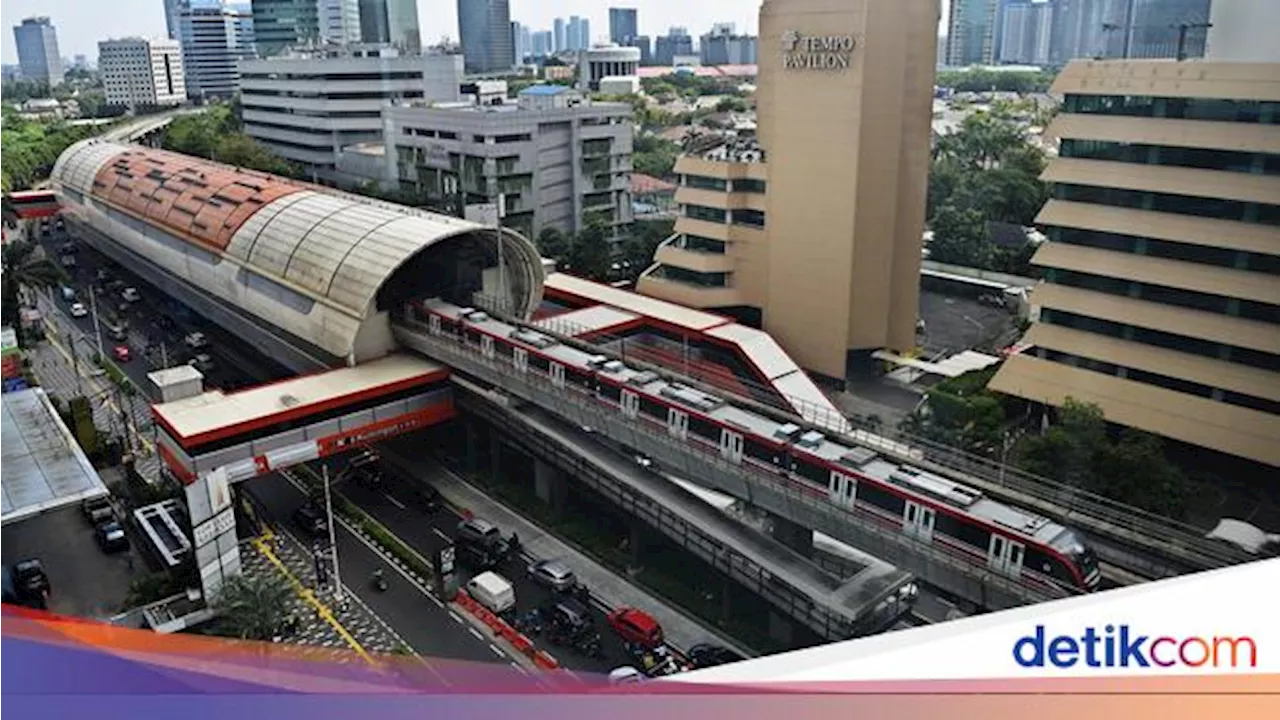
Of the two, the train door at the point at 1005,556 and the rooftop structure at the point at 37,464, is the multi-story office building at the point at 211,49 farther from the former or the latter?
the train door at the point at 1005,556

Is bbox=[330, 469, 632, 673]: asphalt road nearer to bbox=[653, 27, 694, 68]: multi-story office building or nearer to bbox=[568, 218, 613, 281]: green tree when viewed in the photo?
bbox=[568, 218, 613, 281]: green tree

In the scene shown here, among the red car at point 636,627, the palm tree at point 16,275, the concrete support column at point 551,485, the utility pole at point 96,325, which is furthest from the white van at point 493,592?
the palm tree at point 16,275

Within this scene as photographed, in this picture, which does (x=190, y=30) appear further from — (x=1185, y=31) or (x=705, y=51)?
(x=1185, y=31)

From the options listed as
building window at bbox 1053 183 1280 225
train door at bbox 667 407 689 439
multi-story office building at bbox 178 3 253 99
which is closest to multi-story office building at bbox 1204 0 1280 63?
building window at bbox 1053 183 1280 225

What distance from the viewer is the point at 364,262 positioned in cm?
1772

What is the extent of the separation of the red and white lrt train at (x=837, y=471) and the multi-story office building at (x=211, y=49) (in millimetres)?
65654

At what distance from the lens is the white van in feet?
41.3

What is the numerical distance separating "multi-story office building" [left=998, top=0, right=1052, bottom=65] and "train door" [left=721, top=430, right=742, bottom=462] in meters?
57.6

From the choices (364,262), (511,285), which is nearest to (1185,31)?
(511,285)

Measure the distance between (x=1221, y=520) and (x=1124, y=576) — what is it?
17.0ft

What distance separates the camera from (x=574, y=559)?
1417 cm

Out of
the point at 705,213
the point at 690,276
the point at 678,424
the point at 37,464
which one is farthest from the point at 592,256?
the point at 37,464

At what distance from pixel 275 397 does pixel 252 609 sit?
491cm

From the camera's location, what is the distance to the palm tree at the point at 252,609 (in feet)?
37.1
